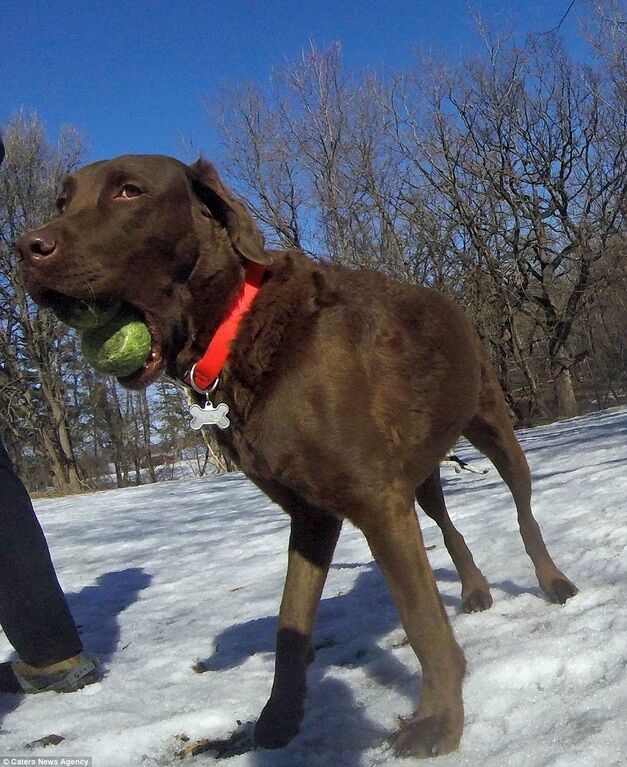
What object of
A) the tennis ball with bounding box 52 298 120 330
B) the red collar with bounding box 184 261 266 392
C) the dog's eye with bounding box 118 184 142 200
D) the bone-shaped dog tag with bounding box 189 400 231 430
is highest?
the dog's eye with bounding box 118 184 142 200

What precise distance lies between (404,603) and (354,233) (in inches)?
758

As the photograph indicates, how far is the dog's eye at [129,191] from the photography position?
2.43 metres

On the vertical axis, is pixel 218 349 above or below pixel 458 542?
above

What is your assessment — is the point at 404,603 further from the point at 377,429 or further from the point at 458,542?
the point at 458,542

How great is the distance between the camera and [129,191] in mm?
2439

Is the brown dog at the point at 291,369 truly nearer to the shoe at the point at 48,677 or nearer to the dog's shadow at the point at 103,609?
the shoe at the point at 48,677

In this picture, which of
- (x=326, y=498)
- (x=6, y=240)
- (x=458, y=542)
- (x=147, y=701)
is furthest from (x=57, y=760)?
(x=6, y=240)

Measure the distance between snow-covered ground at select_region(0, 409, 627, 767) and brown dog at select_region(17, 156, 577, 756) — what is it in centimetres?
16

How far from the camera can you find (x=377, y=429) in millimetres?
2406

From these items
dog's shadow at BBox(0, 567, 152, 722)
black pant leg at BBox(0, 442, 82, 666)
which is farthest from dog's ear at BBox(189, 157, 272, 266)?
dog's shadow at BBox(0, 567, 152, 722)

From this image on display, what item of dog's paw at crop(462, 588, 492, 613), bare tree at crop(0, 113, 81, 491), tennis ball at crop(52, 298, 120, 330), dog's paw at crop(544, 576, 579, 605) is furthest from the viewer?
bare tree at crop(0, 113, 81, 491)

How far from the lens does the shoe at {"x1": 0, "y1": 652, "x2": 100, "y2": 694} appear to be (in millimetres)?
2865

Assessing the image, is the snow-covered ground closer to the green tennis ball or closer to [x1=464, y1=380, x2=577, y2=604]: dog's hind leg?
[x1=464, y1=380, x2=577, y2=604]: dog's hind leg

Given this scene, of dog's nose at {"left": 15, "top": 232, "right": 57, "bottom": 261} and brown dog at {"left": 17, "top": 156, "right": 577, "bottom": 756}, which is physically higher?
dog's nose at {"left": 15, "top": 232, "right": 57, "bottom": 261}
